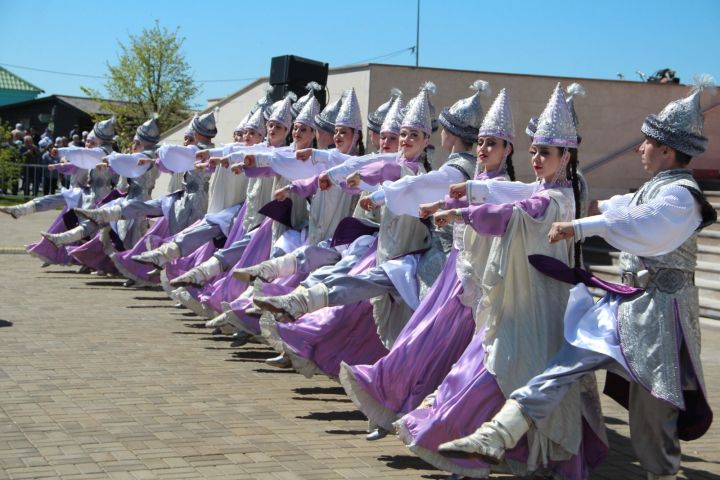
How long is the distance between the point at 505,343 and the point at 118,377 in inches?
132

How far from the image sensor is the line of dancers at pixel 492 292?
17.9 feet

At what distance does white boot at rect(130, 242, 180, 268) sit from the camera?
1134cm

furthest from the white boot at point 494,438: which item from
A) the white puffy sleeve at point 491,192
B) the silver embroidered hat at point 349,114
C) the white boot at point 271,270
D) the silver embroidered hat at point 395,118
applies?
the silver embroidered hat at point 349,114

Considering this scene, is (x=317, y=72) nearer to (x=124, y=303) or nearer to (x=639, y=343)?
(x=124, y=303)

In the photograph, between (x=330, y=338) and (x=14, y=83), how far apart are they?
158ft

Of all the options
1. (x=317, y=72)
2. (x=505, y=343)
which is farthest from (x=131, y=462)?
(x=317, y=72)

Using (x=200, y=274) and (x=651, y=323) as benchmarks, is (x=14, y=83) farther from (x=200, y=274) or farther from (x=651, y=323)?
(x=651, y=323)

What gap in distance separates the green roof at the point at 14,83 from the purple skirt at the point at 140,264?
41339 mm

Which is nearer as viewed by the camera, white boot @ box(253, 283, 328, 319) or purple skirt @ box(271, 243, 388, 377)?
white boot @ box(253, 283, 328, 319)

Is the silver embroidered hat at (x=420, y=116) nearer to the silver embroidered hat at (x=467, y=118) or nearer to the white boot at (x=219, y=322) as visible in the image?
the silver embroidered hat at (x=467, y=118)

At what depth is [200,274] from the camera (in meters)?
10.3

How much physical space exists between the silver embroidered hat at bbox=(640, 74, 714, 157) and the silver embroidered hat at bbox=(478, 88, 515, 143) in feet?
3.09

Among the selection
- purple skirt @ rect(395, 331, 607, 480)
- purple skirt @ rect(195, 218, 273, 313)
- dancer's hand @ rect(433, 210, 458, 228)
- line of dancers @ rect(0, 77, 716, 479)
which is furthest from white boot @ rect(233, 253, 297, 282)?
dancer's hand @ rect(433, 210, 458, 228)

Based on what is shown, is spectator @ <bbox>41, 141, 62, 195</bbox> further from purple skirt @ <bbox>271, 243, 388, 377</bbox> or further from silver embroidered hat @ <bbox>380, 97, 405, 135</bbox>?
purple skirt @ <bbox>271, 243, 388, 377</bbox>
